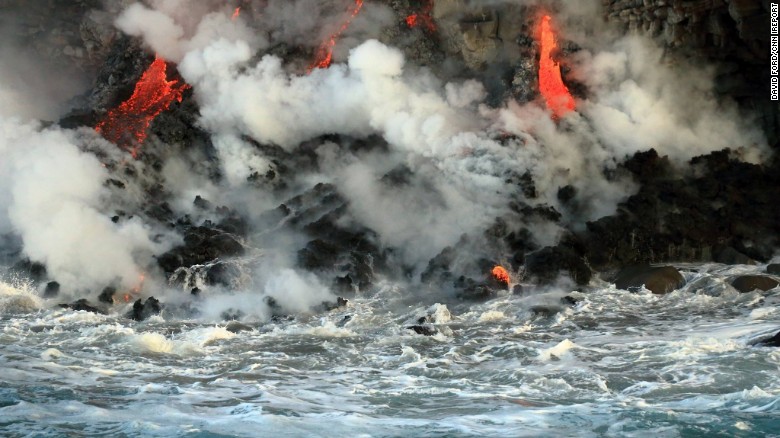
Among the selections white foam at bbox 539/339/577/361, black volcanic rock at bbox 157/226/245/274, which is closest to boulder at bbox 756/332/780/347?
white foam at bbox 539/339/577/361

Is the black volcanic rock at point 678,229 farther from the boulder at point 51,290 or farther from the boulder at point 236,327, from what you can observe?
the boulder at point 51,290

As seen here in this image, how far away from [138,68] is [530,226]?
50.3 ft

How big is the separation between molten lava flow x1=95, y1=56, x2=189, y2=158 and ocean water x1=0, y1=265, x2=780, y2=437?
7.90 m

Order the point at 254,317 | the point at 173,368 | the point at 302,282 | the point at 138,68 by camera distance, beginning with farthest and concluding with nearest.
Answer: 1. the point at 138,68
2. the point at 302,282
3. the point at 254,317
4. the point at 173,368

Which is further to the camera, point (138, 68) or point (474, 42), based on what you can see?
point (138, 68)

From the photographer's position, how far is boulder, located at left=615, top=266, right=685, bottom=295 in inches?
714

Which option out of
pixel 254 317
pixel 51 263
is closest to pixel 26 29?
pixel 51 263

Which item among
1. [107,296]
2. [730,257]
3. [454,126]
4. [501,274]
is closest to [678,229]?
[730,257]

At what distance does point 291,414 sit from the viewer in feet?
35.9

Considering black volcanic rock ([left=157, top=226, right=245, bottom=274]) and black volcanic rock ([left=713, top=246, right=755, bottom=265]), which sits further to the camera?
black volcanic rock ([left=157, top=226, right=245, bottom=274])

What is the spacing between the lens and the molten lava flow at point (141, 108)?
84.3ft

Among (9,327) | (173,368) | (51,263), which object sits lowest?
(173,368)

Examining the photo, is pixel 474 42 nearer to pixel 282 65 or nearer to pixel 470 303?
pixel 282 65

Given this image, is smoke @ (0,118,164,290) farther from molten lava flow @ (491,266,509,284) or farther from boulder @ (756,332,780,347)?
boulder @ (756,332,780,347)
